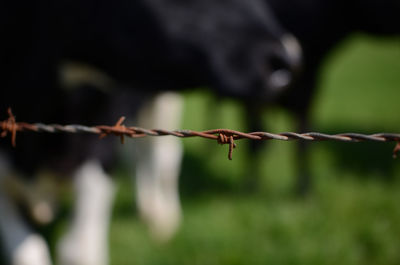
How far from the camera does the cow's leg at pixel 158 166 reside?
2.82 m

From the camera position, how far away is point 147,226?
107 inches

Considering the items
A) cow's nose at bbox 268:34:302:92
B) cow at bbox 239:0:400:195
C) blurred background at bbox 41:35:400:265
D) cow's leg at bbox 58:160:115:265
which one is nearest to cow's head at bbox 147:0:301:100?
cow's nose at bbox 268:34:302:92

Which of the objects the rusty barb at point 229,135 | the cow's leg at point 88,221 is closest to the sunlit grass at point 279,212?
the cow's leg at point 88,221

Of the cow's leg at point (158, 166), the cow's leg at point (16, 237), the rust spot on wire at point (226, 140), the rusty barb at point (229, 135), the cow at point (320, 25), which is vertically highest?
the cow at point (320, 25)

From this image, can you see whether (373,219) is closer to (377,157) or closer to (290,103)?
(290,103)

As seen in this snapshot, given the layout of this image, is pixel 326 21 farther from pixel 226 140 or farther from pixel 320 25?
pixel 226 140

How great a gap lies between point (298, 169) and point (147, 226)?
3.20 ft

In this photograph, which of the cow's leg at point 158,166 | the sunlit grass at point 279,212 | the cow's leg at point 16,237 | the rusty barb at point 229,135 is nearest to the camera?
the rusty barb at point 229,135

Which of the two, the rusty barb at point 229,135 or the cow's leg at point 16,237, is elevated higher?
the rusty barb at point 229,135

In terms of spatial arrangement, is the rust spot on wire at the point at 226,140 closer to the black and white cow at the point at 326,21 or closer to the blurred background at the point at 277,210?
the blurred background at the point at 277,210

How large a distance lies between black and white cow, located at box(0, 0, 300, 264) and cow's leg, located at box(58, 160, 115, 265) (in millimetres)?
32

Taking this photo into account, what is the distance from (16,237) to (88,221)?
340 mm

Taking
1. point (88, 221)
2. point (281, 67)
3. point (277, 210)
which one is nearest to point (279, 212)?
point (277, 210)

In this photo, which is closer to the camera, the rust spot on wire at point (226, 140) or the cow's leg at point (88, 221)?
the rust spot on wire at point (226, 140)
